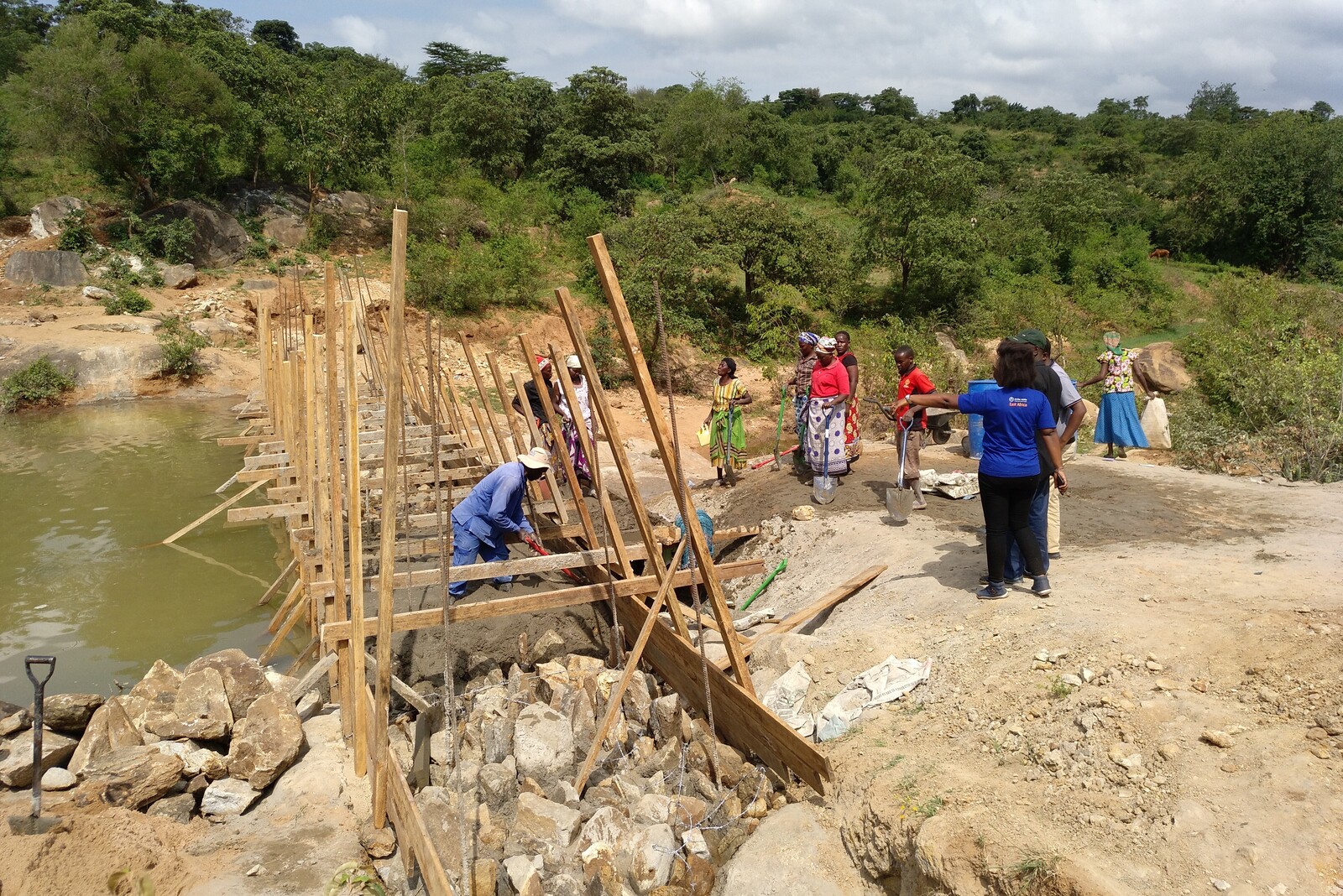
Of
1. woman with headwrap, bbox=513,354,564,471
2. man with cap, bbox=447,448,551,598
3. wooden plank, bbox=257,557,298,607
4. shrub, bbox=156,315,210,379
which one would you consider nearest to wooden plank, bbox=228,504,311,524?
wooden plank, bbox=257,557,298,607

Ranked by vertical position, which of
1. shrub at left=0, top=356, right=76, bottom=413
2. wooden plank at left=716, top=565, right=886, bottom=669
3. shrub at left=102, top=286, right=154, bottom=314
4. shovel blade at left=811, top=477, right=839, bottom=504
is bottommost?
wooden plank at left=716, top=565, right=886, bottom=669

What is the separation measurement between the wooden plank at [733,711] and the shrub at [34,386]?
1641 cm

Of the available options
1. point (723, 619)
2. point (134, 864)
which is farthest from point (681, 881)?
point (134, 864)

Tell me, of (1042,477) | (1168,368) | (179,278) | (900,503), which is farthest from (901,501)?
(179,278)

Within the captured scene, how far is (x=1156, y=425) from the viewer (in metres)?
9.05

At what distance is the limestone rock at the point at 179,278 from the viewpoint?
793 inches

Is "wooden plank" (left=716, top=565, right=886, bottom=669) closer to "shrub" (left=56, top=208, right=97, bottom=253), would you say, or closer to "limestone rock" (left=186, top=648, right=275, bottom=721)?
"limestone rock" (left=186, top=648, right=275, bottom=721)

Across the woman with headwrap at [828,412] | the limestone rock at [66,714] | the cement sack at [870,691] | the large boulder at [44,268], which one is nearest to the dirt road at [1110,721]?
the cement sack at [870,691]

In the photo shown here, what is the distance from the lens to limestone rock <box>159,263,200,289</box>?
20141mm

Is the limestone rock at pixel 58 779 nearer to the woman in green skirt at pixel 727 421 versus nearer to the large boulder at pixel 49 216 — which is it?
the woman in green skirt at pixel 727 421

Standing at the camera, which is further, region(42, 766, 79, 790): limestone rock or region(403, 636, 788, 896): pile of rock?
region(42, 766, 79, 790): limestone rock

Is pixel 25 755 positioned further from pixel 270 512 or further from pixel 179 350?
pixel 179 350

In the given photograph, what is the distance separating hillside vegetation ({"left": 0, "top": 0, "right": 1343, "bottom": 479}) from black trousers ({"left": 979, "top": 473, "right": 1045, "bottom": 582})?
16.5 feet

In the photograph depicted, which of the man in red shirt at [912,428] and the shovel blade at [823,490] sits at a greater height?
the man in red shirt at [912,428]
